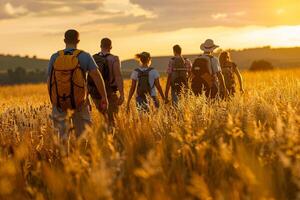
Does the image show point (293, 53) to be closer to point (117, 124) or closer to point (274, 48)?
point (274, 48)

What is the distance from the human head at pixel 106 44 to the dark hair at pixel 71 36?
1.76m

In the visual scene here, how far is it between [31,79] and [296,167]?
71.6m

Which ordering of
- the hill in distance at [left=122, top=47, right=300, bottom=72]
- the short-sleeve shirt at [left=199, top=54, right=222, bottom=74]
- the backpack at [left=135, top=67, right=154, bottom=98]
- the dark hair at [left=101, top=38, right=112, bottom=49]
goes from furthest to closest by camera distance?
the hill in distance at [left=122, top=47, right=300, bottom=72]
the short-sleeve shirt at [left=199, top=54, right=222, bottom=74]
the backpack at [left=135, top=67, right=154, bottom=98]
the dark hair at [left=101, top=38, right=112, bottom=49]

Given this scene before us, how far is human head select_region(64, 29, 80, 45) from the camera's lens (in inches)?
276

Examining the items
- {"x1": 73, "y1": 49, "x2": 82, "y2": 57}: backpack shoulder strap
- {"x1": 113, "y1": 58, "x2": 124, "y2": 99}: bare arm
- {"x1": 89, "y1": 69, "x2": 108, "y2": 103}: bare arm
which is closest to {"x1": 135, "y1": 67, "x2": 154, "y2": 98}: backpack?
{"x1": 113, "y1": 58, "x2": 124, "y2": 99}: bare arm

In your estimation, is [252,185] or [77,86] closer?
[252,185]

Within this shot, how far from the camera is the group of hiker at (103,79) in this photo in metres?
6.87

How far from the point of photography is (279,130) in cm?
393

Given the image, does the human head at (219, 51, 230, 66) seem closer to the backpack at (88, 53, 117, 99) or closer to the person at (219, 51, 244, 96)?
the person at (219, 51, 244, 96)

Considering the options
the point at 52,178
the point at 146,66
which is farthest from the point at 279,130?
the point at 146,66

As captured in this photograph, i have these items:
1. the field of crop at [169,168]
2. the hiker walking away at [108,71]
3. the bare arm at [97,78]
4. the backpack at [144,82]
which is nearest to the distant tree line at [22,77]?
the backpack at [144,82]

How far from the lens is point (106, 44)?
8.94m

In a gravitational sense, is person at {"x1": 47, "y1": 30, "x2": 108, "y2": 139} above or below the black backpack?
above

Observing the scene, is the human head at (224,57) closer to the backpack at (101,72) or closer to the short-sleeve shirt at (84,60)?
the backpack at (101,72)
